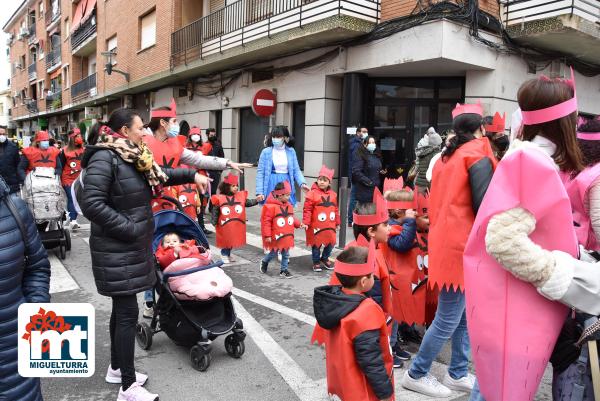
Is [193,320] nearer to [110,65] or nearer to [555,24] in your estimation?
[555,24]

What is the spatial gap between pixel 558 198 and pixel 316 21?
363 inches

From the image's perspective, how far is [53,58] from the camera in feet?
116

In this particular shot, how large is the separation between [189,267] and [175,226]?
0.43 metres

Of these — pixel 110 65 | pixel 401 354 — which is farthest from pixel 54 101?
pixel 401 354

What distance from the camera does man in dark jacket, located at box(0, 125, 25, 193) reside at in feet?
23.4

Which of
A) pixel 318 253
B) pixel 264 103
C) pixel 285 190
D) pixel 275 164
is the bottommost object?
pixel 318 253

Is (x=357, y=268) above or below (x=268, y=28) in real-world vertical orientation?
below

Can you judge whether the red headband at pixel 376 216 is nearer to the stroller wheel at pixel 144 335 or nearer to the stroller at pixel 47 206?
the stroller wheel at pixel 144 335

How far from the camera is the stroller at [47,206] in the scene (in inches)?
262

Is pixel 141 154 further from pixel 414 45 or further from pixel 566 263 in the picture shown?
pixel 414 45

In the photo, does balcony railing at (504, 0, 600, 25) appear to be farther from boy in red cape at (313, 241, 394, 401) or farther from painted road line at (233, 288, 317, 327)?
boy in red cape at (313, 241, 394, 401)

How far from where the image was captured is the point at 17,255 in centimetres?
209

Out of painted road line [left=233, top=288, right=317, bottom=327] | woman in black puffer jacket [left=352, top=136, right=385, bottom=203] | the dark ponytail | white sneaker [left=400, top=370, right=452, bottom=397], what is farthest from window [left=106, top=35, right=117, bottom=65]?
white sneaker [left=400, top=370, right=452, bottom=397]

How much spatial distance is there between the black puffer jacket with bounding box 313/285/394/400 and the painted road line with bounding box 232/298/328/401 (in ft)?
2.88
